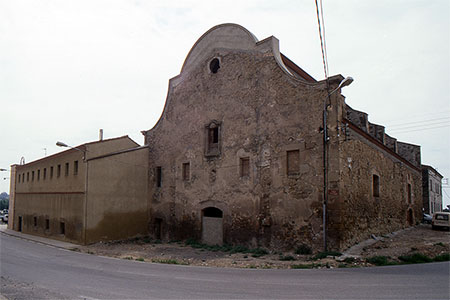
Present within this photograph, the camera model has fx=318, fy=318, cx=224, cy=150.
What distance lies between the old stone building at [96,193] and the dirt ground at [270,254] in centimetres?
200

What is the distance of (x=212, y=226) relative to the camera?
17266 mm

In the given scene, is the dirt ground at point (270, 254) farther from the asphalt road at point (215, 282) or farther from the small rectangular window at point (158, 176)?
the small rectangular window at point (158, 176)

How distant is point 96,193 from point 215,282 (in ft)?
42.0

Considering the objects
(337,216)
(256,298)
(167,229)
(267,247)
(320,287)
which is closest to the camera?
(256,298)

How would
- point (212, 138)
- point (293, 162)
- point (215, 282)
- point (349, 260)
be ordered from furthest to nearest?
point (212, 138), point (293, 162), point (349, 260), point (215, 282)

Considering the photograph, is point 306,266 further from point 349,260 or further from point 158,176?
point 158,176

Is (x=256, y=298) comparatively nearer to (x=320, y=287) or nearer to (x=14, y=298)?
(x=320, y=287)

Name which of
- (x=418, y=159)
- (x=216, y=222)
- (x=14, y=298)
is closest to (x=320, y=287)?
(x=14, y=298)

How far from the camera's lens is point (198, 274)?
9875 mm

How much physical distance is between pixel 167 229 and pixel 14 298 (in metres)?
13.2

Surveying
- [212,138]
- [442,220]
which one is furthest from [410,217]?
[212,138]

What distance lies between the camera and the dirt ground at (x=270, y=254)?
11383 mm

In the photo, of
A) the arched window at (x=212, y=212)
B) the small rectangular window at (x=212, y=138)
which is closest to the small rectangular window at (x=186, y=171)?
the small rectangular window at (x=212, y=138)

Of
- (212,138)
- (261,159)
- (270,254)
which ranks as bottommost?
(270,254)
